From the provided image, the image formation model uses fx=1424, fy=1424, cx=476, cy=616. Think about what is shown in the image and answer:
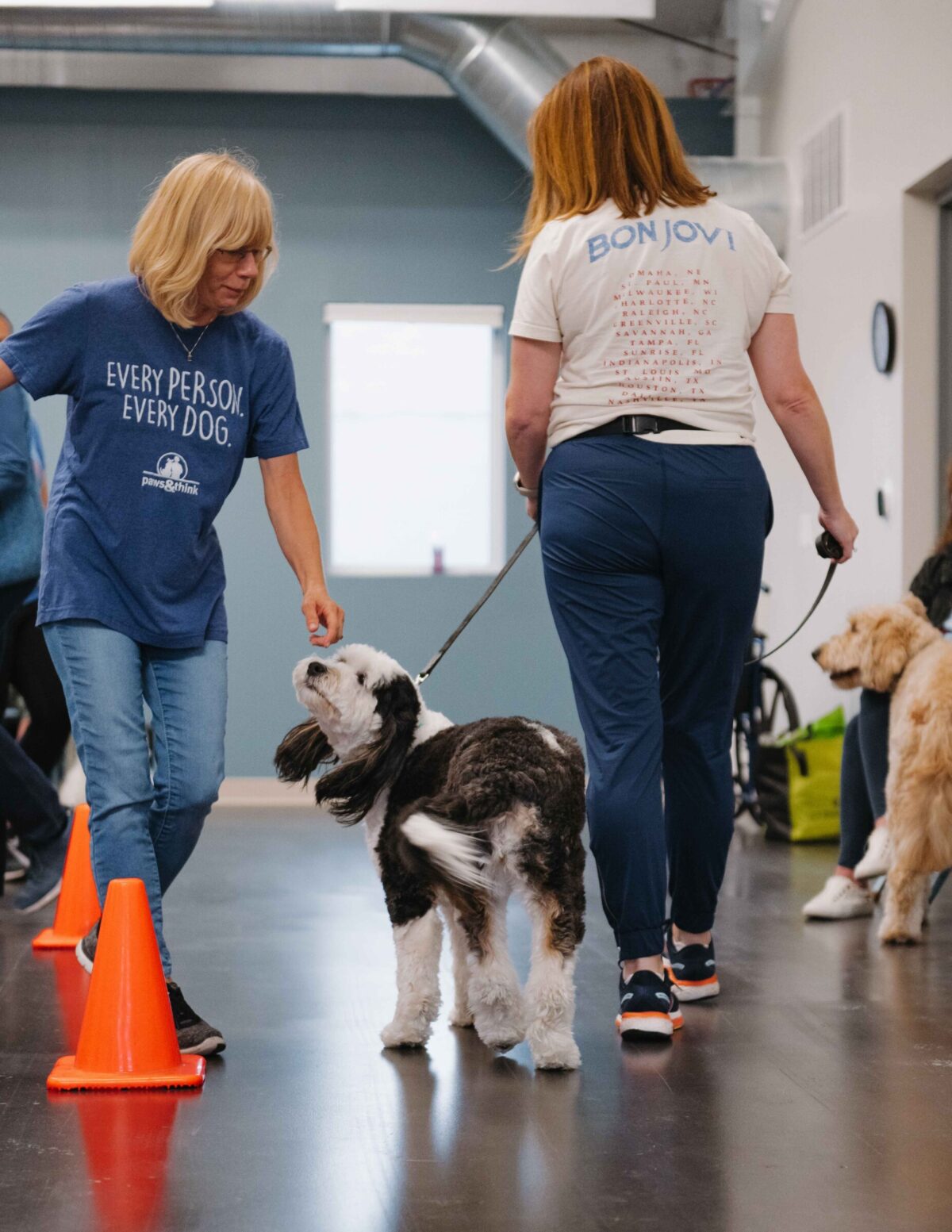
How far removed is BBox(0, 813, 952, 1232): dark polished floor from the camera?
5.26ft

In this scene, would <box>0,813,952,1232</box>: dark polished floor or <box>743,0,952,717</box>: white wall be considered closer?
<box>0,813,952,1232</box>: dark polished floor

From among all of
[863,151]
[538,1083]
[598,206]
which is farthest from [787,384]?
[863,151]

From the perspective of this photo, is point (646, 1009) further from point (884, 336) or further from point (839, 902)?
point (884, 336)

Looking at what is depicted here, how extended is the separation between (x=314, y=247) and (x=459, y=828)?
217 inches

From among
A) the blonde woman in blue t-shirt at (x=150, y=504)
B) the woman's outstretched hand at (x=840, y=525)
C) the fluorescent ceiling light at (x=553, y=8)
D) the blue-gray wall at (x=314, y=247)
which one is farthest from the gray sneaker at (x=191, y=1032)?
the blue-gray wall at (x=314, y=247)

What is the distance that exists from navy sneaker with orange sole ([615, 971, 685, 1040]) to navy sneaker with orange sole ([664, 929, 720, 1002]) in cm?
30

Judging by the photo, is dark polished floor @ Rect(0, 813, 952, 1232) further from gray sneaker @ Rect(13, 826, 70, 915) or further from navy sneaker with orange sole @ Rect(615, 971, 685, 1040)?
gray sneaker @ Rect(13, 826, 70, 915)

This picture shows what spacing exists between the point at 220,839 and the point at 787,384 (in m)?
3.62

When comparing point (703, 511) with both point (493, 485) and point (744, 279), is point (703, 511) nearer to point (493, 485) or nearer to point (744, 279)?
point (744, 279)

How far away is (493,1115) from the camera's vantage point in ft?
6.43

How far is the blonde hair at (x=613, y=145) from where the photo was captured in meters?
2.31

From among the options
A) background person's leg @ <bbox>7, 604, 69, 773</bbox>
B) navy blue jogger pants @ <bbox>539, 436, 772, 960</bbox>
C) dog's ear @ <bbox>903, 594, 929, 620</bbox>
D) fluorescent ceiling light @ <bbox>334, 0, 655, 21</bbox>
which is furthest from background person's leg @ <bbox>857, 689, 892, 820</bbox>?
fluorescent ceiling light @ <bbox>334, 0, 655, 21</bbox>

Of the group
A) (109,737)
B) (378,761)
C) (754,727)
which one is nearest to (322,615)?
(378,761)

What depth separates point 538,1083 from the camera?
2.13 m
